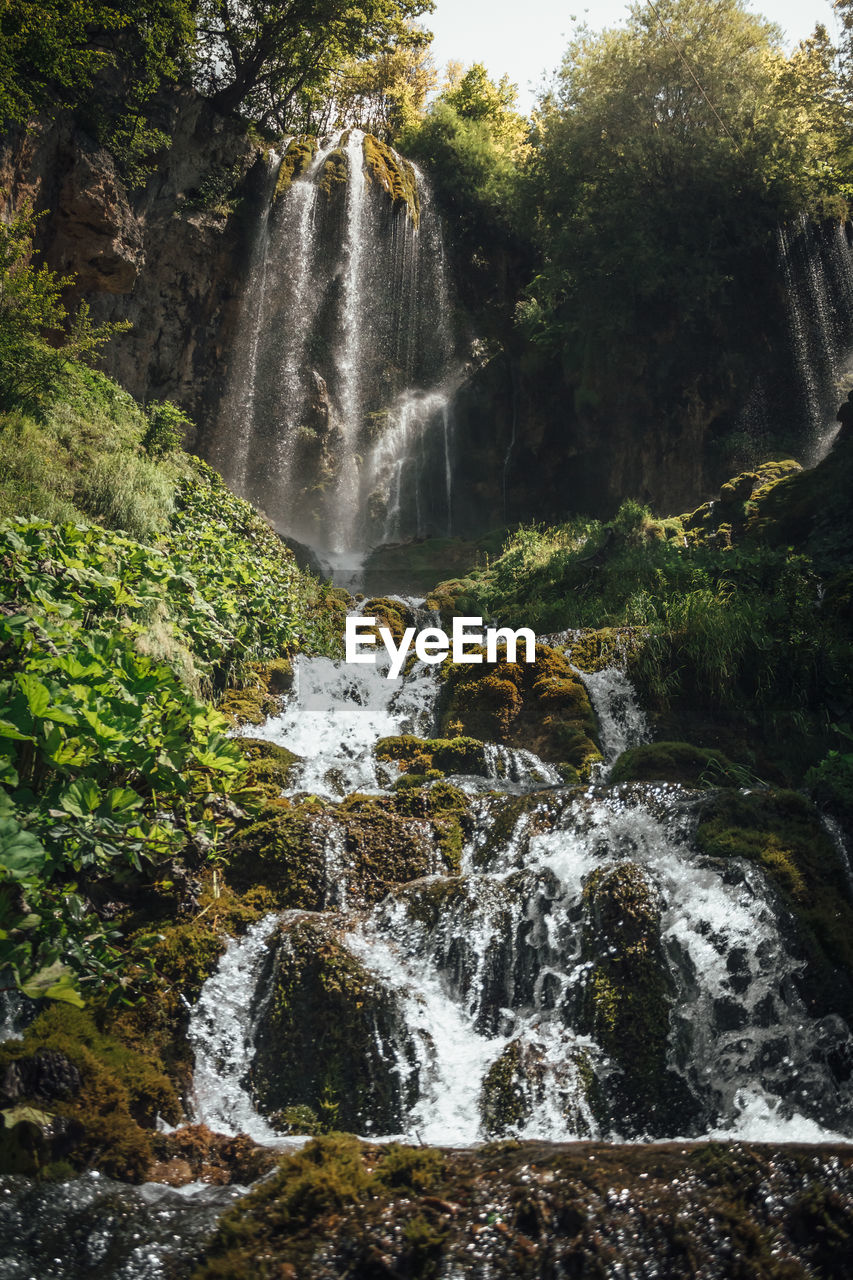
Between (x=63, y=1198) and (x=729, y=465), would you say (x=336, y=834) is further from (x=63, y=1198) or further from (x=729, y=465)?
(x=729, y=465)

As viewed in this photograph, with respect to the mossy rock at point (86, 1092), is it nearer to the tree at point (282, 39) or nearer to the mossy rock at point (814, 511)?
the mossy rock at point (814, 511)

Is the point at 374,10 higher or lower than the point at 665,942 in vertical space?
higher

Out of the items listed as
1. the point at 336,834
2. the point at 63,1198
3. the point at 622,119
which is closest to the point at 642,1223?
the point at 63,1198

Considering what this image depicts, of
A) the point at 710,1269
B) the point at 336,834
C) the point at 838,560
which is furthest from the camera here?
the point at 838,560

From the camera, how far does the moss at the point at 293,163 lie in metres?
18.9

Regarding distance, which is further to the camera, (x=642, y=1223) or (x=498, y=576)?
(x=498, y=576)

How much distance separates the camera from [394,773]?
300 inches

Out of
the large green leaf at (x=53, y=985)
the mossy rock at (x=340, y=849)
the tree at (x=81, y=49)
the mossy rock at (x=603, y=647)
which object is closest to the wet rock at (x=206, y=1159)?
the large green leaf at (x=53, y=985)

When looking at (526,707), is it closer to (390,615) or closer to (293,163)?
(390,615)

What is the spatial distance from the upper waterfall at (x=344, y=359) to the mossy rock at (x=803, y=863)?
1402 centimetres

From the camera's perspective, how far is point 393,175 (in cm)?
2069

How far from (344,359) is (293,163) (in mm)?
4319

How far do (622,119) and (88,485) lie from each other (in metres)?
15.5

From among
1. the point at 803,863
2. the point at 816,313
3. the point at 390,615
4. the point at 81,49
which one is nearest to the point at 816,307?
the point at 816,313
